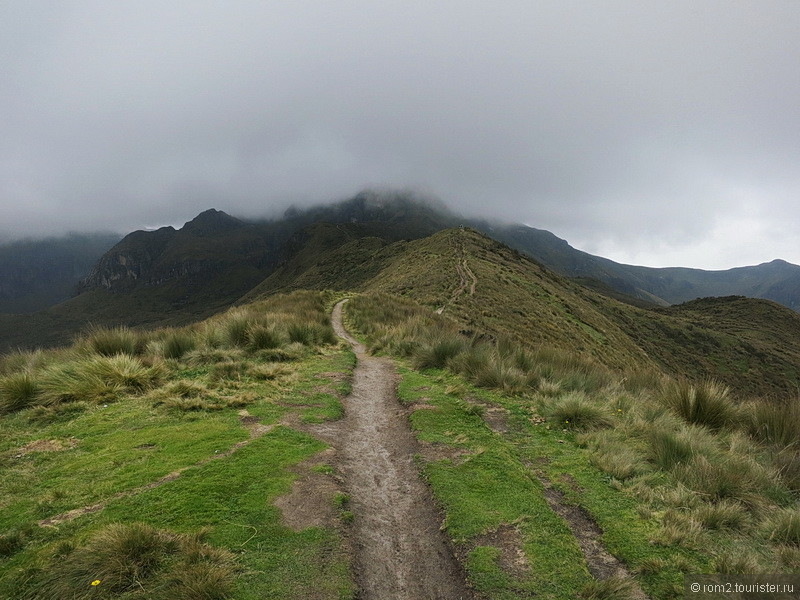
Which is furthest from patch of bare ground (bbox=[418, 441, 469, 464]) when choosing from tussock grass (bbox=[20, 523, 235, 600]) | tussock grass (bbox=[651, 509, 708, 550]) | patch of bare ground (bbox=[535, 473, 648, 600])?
tussock grass (bbox=[20, 523, 235, 600])

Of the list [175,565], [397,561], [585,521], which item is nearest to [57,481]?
[175,565]

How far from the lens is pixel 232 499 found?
14.2 ft

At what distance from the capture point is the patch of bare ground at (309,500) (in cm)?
416

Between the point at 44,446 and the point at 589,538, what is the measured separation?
7316 millimetres

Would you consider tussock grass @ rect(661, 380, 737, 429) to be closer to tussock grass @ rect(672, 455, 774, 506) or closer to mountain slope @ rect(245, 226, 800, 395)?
tussock grass @ rect(672, 455, 774, 506)

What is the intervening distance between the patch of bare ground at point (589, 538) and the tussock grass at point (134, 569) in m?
3.42

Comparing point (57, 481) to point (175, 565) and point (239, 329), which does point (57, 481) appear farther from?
point (239, 329)

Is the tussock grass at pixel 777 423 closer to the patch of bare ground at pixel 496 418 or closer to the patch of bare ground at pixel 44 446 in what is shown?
the patch of bare ground at pixel 496 418

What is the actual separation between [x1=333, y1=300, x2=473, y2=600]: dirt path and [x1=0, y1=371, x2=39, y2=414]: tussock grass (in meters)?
5.95

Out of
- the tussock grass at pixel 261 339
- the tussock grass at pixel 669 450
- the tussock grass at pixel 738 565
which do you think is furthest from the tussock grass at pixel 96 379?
the tussock grass at pixel 669 450

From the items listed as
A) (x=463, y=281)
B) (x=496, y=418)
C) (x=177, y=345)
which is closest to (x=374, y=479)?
(x=496, y=418)

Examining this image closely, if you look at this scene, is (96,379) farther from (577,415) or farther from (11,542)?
(577,415)

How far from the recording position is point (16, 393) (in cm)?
723

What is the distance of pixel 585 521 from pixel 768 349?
Result: 3191 inches
